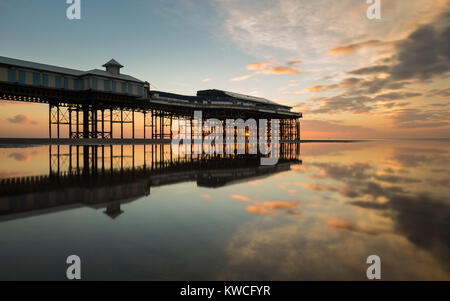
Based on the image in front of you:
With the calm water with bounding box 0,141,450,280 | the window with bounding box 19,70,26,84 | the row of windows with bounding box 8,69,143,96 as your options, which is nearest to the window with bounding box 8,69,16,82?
the row of windows with bounding box 8,69,143,96

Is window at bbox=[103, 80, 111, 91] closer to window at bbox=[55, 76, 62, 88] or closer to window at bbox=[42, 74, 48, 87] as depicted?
window at bbox=[55, 76, 62, 88]

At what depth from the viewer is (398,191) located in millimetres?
11578

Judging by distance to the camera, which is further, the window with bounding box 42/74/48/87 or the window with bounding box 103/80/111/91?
the window with bounding box 103/80/111/91

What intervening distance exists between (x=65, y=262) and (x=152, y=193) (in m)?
6.23

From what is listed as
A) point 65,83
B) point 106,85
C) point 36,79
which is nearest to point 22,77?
point 36,79

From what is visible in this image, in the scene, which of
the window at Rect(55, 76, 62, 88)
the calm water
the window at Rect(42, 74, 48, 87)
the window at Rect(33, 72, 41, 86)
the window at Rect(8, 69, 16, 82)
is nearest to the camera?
the calm water

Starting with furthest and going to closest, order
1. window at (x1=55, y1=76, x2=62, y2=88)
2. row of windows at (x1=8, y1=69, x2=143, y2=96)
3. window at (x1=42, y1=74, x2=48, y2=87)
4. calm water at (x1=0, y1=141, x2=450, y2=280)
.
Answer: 1. window at (x1=55, y1=76, x2=62, y2=88)
2. window at (x1=42, y1=74, x2=48, y2=87)
3. row of windows at (x1=8, y1=69, x2=143, y2=96)
4. calm water at (x1=0, y1=141, x2=450, y2=280)

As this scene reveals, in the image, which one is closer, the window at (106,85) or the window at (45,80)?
the window at (45,80)

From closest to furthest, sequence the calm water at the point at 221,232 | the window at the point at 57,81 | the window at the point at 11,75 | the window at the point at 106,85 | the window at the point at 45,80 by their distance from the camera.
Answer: the calm water at the point at 221,232, the window at the point at 11,75, the window at the point at 45,80, the window at the point at 57,81, the window at the point at 106,85

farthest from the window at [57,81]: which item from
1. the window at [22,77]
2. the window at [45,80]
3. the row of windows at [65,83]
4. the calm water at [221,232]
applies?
the calm water at [221,232]

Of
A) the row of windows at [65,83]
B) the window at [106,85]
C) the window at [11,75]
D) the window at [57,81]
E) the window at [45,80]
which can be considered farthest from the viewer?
the window at [106,85]

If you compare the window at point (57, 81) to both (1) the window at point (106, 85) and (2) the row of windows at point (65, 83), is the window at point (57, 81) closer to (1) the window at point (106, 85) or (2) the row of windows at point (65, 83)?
(2) the row of windows at point (65, 83)

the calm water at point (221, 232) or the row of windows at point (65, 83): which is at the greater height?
the row of windows at point (65, 83)
